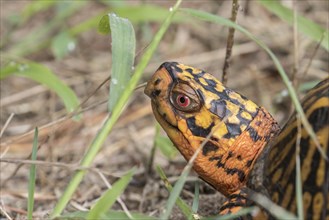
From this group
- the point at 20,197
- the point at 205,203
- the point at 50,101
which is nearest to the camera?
the point at 205,203

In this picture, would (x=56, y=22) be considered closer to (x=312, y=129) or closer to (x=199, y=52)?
(x=199, y=52)

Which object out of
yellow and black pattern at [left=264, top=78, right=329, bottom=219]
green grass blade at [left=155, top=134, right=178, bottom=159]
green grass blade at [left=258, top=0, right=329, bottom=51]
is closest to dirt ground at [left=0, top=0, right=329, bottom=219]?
green grass blade at [left=155, top=134, right=178, bottom=159]

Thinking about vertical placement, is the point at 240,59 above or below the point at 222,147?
above

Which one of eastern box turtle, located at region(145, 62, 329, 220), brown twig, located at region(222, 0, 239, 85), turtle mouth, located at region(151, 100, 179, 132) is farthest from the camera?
brown twig, located at region(222, 0, 239, 85)

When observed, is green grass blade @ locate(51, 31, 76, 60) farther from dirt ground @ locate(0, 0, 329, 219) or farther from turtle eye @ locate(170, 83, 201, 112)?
turtle eye @ locate(170, 83, 201, 112)

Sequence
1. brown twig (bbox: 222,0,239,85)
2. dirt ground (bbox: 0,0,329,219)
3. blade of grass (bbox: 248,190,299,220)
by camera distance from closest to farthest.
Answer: blade of grass (bbox: 248,190,299,220), brown twig (bbox: 222,0,239,85), dirt ground (bbox: 0,0,329,219)

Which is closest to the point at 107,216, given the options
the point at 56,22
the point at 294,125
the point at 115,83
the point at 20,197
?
the point at 115,83

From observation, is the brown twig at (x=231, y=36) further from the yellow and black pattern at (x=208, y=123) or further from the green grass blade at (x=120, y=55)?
the green grass blade at (x=120, y=55)
